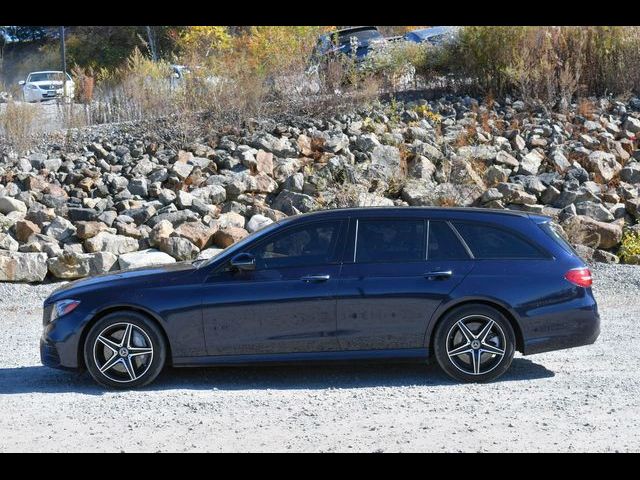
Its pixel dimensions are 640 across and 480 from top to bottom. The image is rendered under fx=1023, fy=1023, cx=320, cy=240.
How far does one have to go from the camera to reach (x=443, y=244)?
878cm

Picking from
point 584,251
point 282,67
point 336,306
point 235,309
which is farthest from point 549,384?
point 282,67

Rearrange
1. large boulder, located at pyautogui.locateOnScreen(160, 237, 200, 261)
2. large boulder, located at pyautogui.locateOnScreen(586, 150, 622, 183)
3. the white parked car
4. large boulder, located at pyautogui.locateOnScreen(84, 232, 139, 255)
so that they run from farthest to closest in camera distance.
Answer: the white parked car
large boulder, located at pyautogui.locateOnScreen(586, 150, 622, 183)
large boulder, located at pyautogui.locateOnScreen(84, 232, 139, 255)
large boulder, located at pyautogui.locateOnScreen(160, 237, 200, 261)

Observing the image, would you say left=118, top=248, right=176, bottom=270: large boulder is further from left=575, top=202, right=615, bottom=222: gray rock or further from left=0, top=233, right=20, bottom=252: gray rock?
left=575, top=202, right=615, bottom=222: gray rock

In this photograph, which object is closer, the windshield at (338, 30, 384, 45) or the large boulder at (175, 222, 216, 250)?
the large boulder at (175, 222, 216, 250)

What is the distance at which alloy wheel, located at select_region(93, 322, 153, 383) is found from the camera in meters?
8.58

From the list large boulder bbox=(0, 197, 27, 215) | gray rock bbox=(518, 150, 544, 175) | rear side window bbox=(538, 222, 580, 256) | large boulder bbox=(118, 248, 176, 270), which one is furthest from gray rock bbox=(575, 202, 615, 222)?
large boulder bbox=(0, 197, 27, 215)

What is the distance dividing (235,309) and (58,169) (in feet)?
32.6

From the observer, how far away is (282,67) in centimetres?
A: 2162

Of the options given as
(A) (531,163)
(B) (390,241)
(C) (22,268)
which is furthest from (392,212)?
(A) (531,163)

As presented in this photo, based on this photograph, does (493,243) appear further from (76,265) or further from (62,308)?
(76,265)

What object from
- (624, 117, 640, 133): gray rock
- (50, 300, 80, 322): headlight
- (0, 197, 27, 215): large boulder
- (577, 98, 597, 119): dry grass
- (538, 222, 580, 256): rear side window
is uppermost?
(577, 98, 597, 119): dry grass

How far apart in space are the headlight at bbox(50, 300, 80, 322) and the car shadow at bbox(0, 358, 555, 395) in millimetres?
623

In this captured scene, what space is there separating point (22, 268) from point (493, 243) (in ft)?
24.4

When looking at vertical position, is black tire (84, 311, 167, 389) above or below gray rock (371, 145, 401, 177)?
below
